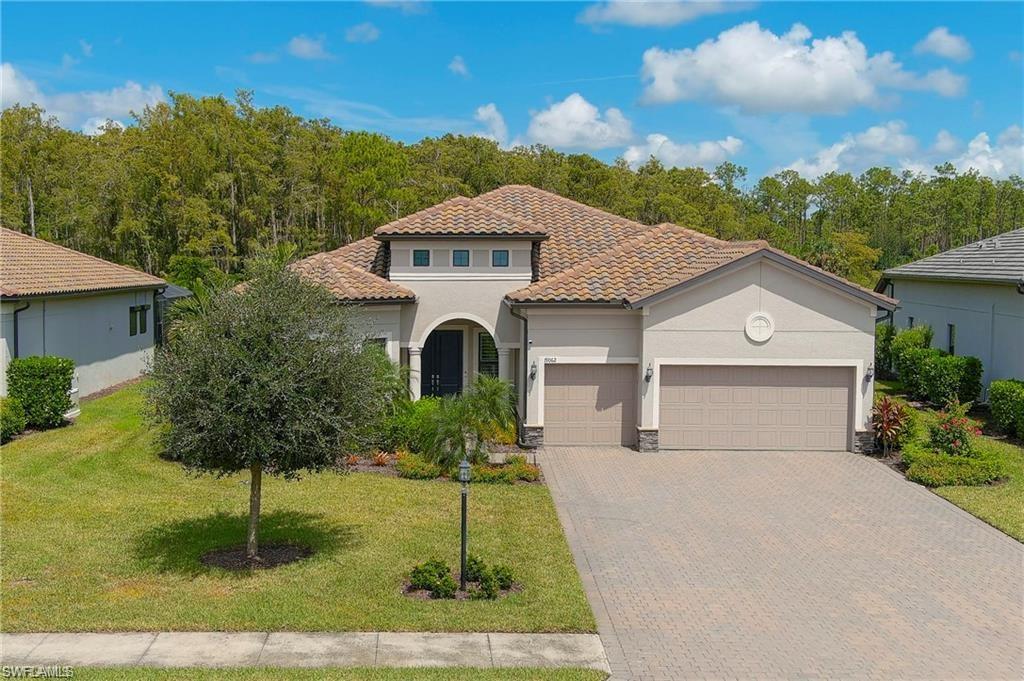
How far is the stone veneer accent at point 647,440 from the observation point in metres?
18.9

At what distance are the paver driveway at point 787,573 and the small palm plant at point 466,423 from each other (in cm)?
160

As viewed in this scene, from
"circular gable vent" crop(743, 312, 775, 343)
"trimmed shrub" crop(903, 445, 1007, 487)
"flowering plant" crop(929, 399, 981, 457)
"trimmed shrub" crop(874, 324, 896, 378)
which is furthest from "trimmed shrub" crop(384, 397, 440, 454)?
"trimmed shrub" crop(874, 324, 896, 378)

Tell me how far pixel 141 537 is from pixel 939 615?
35.0 ft

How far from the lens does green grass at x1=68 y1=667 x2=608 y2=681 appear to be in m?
8.04

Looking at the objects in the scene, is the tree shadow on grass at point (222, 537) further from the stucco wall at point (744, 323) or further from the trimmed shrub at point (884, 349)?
the trimmed shrub at point (884, 349)

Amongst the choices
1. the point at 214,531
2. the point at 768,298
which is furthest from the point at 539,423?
the point at 214,531

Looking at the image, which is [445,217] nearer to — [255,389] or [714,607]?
[255,389]

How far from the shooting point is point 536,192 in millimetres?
26875

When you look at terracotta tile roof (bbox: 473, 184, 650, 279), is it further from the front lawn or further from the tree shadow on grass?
the tree shadow on grass

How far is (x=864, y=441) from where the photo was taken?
743 inches

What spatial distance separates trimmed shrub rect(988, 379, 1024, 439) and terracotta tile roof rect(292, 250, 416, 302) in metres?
14.0

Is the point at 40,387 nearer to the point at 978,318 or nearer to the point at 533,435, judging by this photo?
the point at 533,435

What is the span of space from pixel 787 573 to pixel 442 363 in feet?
43.7

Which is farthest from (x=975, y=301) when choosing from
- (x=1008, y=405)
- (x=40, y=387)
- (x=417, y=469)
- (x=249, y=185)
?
(x=249, y=185)
